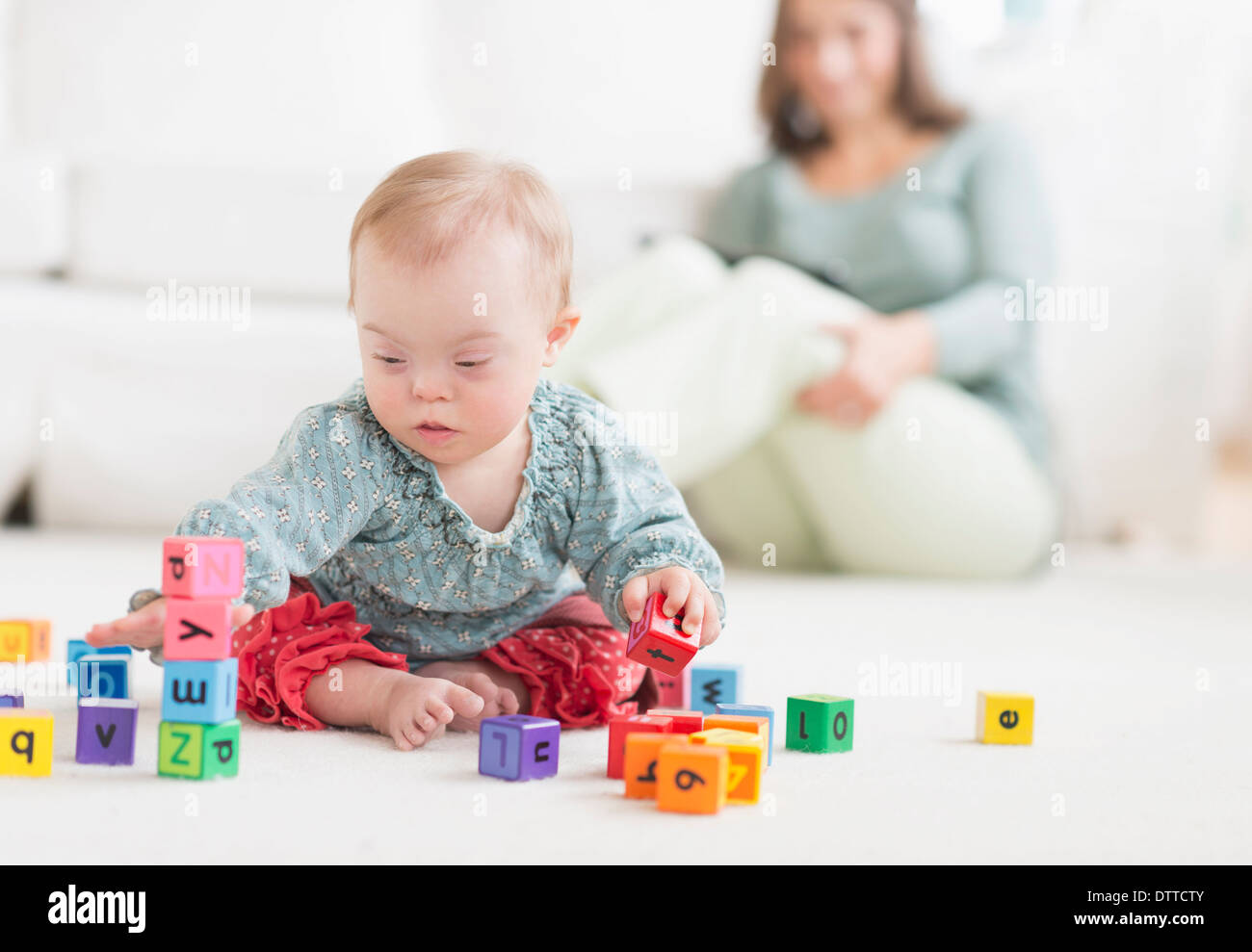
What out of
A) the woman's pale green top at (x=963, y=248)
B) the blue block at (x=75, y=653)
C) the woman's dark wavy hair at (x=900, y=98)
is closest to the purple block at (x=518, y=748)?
the blue block at (x=75, y=653)

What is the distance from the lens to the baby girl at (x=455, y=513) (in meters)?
0.96

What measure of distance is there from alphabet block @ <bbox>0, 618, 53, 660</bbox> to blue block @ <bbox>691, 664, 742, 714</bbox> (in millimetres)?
581

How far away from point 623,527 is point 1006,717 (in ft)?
1.06

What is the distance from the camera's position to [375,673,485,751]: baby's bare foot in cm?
97

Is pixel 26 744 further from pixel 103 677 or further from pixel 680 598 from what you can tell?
pixel 680 598

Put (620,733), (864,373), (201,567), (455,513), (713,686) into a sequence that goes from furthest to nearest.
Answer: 1. (864,373)
2. (713,686)
3. (455,513)
4. (620,733)
5. (201,567)

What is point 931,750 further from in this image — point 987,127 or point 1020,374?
point 987,127

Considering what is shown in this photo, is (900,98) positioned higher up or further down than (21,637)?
higher up

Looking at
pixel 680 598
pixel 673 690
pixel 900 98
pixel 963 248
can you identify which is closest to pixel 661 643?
pixel 680 598

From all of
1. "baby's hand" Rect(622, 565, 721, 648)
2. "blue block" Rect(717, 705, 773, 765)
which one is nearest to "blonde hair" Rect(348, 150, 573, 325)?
"baby's hand" Rect(622, 565, 721, 648)

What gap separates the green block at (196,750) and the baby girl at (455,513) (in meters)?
0.06

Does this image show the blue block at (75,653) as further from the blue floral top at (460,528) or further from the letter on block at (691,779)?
the letter on block at (691,779)

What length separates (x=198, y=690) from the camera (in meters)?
0.82

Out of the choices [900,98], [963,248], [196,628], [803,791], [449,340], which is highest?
[900,98]
